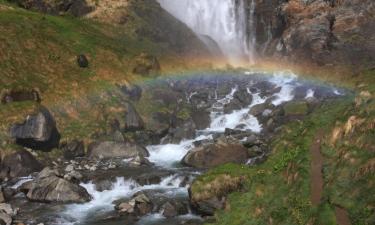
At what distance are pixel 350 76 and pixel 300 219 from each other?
201ft

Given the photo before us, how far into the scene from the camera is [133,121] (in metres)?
52.8

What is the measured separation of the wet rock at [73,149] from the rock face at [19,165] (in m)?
4.62

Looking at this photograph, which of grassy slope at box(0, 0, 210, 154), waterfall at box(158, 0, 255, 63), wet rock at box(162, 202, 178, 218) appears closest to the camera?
wet rock at box(162, 202, 178, 218)

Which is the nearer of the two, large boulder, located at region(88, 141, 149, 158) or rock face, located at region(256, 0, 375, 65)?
large boulder, located at region(88, 141, 149, 158)

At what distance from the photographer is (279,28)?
88.4 meters

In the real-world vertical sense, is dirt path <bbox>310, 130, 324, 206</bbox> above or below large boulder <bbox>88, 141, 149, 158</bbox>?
above

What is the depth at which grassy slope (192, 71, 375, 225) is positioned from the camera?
16.9 metres

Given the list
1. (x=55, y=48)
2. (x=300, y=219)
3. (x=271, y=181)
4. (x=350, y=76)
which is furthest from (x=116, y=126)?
(x=350, y=76)

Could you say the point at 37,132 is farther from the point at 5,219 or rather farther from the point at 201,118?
the point at 201,118

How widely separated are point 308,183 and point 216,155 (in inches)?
845

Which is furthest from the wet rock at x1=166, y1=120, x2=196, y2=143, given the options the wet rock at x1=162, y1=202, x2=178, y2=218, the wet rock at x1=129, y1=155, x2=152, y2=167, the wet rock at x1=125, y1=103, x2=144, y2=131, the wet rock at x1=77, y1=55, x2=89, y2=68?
the wet rock at x1=162, y1=202, x2=178, y2=218

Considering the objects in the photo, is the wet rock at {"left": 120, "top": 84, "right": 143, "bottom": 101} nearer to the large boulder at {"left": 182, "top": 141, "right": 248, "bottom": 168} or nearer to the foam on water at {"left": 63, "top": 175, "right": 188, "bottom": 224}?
the large boulder at {"left": 182, "top": 141, "right": 248, "bottom": 168}

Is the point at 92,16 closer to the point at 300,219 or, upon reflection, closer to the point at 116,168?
the point at 116,168

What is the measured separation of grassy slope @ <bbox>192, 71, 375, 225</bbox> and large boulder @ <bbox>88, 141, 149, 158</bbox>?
1976 centimetres
